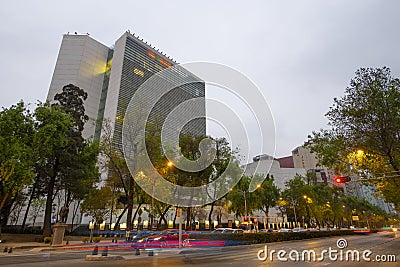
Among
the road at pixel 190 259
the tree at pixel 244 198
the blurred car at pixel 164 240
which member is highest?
the tree at pixel 244 198

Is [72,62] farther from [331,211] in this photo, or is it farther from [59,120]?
[331,211]

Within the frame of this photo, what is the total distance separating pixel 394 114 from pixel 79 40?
81306 mm

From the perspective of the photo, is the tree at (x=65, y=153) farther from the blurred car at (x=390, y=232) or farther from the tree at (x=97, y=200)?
the blurred car at (x=390, y=232)

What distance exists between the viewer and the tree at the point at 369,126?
17.1 meters

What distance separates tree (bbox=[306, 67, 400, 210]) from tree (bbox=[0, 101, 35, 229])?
27.4 m

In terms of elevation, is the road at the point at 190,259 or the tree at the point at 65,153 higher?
the tree at the point at 65,153

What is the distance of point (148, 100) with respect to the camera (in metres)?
25.8

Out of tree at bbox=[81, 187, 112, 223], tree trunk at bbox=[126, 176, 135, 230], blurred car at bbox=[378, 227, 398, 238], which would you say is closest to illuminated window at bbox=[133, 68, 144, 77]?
tree at bbox=[81, 187, 112, 223]

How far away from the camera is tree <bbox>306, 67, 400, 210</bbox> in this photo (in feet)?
56.2

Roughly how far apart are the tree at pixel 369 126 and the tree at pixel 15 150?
27.4 meters

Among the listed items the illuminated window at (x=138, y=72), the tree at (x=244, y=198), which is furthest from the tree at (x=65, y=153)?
the illuminated window at (x=138, y=72)

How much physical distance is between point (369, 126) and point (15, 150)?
29.3m

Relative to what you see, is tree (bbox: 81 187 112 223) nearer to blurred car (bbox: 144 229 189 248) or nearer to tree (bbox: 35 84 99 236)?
tree (bbox: 35 84 99 236)

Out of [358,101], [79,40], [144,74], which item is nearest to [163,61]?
[144,74]
